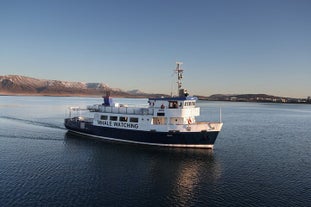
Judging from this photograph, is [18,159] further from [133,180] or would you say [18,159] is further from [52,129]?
[52,129]

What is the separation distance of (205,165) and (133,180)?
38.4ft

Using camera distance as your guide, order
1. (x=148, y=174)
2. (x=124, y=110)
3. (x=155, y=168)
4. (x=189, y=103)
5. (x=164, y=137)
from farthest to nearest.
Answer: (x=124, y=110) < (x=189, y=103) < (x=164, y=137) < (x=155, y=168) < (x=148, y=174)

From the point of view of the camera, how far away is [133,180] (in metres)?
32.2

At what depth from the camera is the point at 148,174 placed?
34.8 meters

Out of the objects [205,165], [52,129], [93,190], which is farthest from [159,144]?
[52,129]

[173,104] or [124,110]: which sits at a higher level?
[173,104]

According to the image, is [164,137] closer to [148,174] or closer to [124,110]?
[124,110]

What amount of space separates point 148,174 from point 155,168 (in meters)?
2.68

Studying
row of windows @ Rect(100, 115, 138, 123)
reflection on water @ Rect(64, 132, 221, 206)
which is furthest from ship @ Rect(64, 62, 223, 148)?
reflection on water @ Rect(64, 132, 221, 206)

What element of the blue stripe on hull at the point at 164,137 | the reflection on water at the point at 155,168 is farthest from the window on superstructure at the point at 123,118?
the reflection on water at the point at 155,168

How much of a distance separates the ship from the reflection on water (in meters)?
1.37

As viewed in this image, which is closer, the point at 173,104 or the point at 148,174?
the point at 148,174

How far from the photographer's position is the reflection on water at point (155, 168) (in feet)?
97.2

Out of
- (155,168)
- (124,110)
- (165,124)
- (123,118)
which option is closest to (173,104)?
(165,124)
